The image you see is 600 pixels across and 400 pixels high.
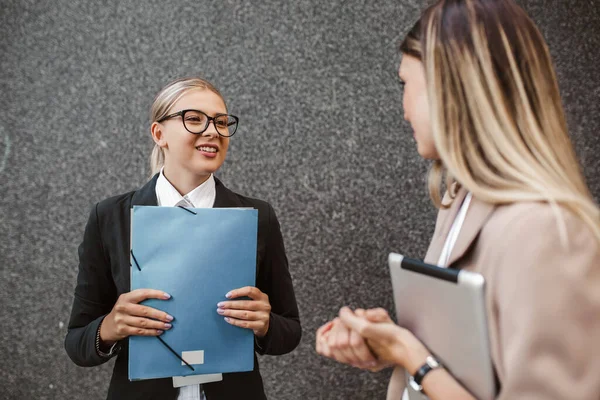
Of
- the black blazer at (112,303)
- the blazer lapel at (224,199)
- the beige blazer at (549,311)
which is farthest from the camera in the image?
the blazer lapel at (224,199)

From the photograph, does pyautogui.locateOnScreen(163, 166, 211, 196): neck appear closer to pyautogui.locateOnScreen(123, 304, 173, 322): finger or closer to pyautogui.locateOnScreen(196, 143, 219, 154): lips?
pyautogui.locateOnScreen(196, 143, 219, 154): lips

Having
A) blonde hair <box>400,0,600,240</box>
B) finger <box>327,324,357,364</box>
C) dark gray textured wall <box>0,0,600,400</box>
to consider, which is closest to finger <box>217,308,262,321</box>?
finger <box>327,324,357,364</box>

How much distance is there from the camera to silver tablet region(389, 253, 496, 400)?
1.88 feet

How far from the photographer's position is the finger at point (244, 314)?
89 centimetres

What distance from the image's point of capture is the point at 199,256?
89cm

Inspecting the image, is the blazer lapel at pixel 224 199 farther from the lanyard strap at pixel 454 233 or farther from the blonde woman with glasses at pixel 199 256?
the lanyard strap at pixel 454 233

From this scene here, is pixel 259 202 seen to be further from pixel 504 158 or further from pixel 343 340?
pixel 504 158

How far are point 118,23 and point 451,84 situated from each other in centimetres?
127

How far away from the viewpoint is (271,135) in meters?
1.60

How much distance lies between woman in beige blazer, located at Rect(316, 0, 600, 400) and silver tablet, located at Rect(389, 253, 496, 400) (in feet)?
0.05

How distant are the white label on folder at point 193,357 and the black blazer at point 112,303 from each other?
98 mm

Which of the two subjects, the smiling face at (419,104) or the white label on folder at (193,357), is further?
the white label on folder at (193,357)

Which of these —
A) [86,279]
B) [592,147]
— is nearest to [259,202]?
[86,279]

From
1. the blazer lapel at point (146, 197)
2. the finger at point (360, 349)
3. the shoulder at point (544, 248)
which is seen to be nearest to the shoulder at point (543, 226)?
the shoulder at point (544, 248)
